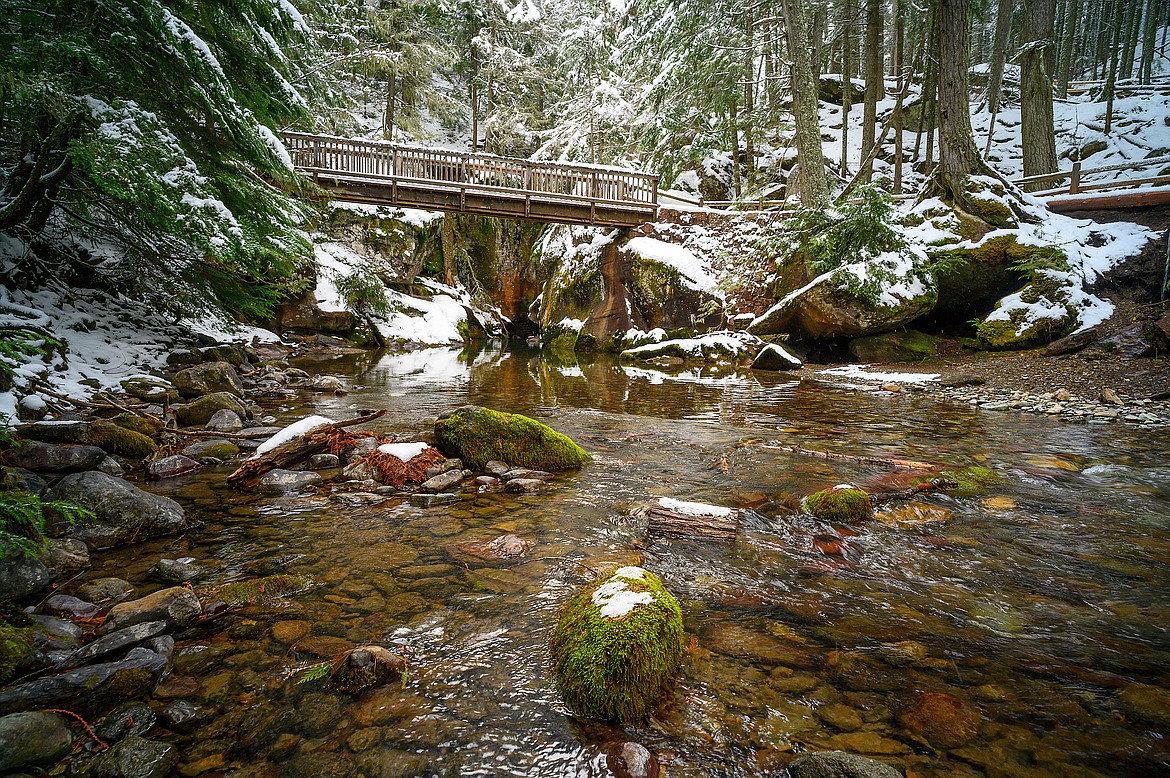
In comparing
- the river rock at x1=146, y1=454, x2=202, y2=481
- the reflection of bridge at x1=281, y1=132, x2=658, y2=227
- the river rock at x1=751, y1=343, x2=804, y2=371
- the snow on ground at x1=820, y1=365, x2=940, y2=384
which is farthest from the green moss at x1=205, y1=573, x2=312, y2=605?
the reflection of bridge at x1=281, y1=132, x2=658, y2=227

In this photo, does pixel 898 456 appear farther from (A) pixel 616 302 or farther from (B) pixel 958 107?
(A) pixel 616 302

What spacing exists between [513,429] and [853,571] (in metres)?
3.40

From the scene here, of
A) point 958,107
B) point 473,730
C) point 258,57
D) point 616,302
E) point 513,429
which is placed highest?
point 958,107

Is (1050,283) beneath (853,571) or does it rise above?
above

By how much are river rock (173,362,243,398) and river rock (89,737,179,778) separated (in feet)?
21.7

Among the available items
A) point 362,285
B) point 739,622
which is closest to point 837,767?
point 739,622

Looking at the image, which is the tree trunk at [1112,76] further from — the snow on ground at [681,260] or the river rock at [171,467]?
the river rock at [171,467]

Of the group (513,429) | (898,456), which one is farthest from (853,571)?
(513,429)

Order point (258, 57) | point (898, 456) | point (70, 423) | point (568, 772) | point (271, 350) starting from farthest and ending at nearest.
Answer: point (271, 350)
point (898, 456)
point (258, 57)
point (70, 423)
point (568, 772)

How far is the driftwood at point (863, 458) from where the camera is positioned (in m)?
5.04

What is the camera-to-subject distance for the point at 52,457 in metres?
3.94

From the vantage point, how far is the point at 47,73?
3.92 m

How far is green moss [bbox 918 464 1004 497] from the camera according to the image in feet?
14.6

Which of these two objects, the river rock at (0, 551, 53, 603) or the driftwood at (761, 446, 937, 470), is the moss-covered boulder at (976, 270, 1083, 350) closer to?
the driftwood at (761, 446, 937, 470)
